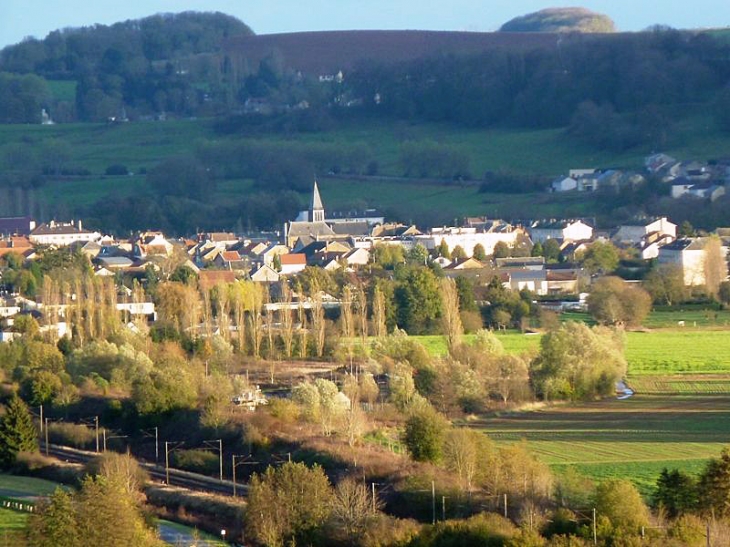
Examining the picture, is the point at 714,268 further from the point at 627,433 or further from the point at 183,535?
the point at 183,535

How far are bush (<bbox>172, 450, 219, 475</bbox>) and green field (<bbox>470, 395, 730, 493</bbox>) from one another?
132 inches

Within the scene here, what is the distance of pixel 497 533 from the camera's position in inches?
603

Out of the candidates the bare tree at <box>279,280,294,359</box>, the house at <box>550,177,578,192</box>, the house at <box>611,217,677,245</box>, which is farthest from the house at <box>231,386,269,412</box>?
the house at <box>550,177,578,192</box>

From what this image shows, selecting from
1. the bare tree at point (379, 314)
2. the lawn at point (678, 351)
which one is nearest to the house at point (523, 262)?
the lawn at point (678, 351)

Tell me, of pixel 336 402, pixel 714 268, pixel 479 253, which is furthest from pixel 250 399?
pixel 479 253

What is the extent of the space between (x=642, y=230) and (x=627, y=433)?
1050 inches

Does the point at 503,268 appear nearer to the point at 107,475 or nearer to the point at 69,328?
the point at 69,328

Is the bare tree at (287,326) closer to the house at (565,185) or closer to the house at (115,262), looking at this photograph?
the house at (115,262)

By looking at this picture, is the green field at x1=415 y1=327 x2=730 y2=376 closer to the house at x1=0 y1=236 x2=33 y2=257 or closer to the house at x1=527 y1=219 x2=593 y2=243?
the house at x1=527 y1=219 x2=593 y2=243

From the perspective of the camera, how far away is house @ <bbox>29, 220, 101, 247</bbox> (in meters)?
50.9

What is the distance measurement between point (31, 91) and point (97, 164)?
15.4 meters

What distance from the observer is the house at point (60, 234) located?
50.9m

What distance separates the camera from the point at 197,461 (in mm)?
20609

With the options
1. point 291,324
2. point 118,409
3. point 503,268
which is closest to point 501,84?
point 503,268
